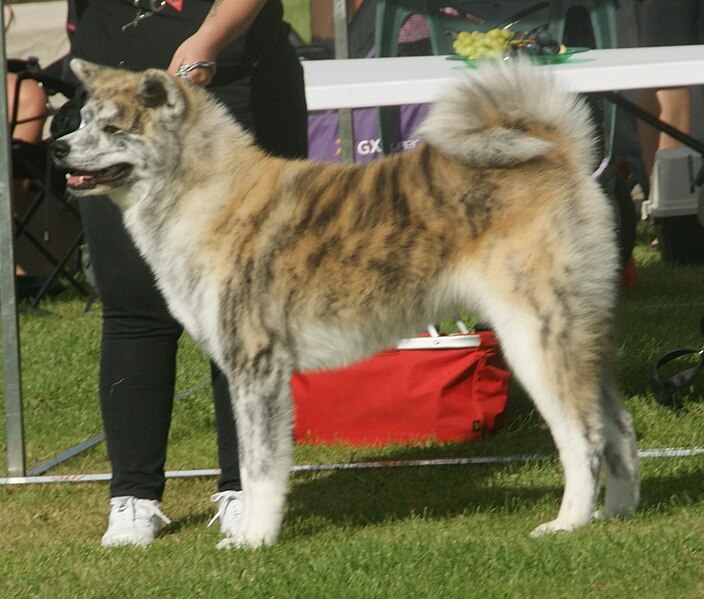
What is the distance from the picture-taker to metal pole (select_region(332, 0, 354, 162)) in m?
5.86

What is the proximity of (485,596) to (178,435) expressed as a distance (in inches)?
78.4

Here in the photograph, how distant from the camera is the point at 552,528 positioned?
9.62ft

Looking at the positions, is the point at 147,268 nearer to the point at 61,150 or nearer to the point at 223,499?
the point at 61,150

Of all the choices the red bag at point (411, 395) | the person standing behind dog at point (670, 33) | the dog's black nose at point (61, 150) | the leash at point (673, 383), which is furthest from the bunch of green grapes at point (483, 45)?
the person standing behind dog at point (670, 33)

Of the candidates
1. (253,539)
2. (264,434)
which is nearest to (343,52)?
(264,434)

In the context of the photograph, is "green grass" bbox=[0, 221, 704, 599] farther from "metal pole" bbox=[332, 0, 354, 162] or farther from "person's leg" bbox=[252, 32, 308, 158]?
"metal pole" bbox=[332, 0, 354, 162]

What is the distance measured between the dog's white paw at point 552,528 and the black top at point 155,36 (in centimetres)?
140

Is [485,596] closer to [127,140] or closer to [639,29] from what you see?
[127,140]

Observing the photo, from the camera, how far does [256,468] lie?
9.57ft

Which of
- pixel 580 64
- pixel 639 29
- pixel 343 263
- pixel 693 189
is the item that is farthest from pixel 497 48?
pixel 639 29

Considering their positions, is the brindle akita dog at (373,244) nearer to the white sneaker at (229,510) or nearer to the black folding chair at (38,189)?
the white sneaker at (229,510)

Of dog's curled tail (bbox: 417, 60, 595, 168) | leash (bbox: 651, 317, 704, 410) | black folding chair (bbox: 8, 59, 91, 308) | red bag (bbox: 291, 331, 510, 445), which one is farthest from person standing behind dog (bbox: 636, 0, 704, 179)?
dog's curled tail (bbox: 417, 60, 595, 168)

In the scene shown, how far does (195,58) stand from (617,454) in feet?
4.69

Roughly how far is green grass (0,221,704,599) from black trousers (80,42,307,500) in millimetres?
249
